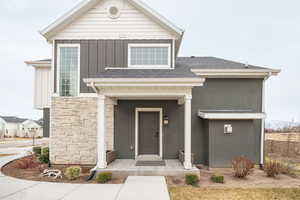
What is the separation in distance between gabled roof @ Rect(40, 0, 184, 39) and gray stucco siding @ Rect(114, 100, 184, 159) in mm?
3437

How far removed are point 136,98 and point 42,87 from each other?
5.58 m

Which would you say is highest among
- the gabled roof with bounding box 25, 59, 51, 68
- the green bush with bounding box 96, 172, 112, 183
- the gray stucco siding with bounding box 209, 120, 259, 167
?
the gabled roof with bounding box 25, 59, 51, 68

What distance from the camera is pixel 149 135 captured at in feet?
32.7

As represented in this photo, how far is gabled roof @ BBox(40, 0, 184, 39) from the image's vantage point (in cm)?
891

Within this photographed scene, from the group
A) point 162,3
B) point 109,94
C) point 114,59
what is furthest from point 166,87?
point 162,3

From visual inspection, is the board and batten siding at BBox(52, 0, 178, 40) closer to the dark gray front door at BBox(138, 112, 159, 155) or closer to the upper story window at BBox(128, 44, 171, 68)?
the upper story window at BBox(128, 44, 171, 68)

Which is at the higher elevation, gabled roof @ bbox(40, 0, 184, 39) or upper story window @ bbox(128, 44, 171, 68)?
gabled roof @ bbox(40, 0, 184, 39)

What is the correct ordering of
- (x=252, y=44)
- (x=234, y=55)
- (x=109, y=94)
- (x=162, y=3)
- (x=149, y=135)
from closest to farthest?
(x=109, y=94) < (x=149, y=135) < (x=162, y=3) < (x=252, y=44) < (x=234, y=55)

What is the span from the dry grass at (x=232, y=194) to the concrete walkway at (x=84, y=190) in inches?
17.9

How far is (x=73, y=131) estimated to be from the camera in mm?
9180

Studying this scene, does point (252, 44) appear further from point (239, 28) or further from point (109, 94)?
point (109, 94)

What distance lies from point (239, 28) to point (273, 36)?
3798 mm

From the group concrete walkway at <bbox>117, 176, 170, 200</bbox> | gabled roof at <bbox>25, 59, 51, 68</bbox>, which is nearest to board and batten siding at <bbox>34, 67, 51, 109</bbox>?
gabled roof at <bbox>25, 59, 51, 68</bbox>

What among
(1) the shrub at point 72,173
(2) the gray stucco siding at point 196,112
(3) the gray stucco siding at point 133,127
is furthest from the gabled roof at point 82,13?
(1) the shrub at point 72,173
